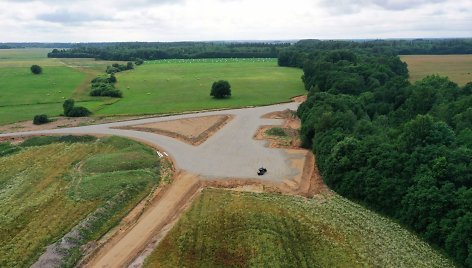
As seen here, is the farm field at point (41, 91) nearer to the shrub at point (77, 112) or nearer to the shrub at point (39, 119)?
the shrub at point (77, 112)

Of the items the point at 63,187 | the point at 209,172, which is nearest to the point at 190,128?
the point at 209,172

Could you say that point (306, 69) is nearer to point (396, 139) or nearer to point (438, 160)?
point (396, 139)

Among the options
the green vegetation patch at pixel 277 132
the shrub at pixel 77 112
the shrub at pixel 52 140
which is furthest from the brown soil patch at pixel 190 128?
the shrub at pixel 77 112

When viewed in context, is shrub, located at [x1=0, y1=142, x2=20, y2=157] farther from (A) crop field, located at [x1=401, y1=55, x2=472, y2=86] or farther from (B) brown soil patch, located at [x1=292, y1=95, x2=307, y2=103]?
(A) crop field, located at [x1=401, y1=55, x2=472, y2=86]

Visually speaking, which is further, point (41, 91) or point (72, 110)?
point (41, 91)

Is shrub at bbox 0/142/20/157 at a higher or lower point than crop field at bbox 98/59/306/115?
lower

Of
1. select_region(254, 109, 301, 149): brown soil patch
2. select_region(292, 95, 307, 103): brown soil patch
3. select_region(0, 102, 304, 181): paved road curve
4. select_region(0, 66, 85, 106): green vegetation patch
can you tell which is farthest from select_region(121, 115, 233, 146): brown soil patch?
select_region(0, 66, 85, 106): green vegetation patch

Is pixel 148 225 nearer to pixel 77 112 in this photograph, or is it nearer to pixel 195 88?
pixel 77 112

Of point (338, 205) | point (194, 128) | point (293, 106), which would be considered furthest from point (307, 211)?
point (293, 106)
